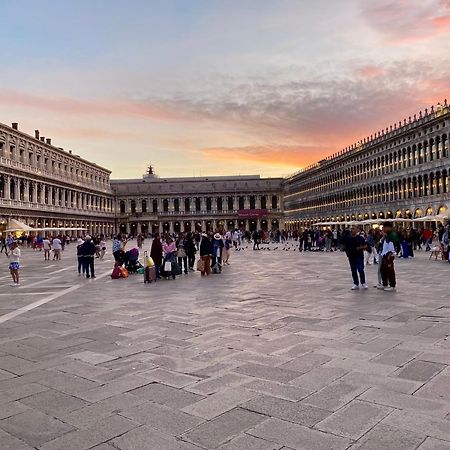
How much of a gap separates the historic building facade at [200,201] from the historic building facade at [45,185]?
20.2m

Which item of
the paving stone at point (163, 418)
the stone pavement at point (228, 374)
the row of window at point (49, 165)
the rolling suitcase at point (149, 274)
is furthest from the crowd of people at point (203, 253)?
Result: the row of window at point (49, 165)

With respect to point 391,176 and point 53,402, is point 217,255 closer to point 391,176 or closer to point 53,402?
point 53,402

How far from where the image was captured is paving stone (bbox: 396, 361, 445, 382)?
501 centimetres

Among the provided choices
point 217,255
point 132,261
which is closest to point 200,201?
point 132,261

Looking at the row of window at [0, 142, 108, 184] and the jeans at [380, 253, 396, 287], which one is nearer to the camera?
the jeans at [380, 253, 396, 287]

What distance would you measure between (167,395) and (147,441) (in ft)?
3.21

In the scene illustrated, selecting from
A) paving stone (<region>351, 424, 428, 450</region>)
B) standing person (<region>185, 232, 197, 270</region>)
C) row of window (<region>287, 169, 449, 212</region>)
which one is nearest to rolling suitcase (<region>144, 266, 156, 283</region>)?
standing person (<region>185, 232, 197, 270</region>)

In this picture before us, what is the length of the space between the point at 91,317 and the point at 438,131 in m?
46.6

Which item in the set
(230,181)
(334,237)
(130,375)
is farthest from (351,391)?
(230,181)

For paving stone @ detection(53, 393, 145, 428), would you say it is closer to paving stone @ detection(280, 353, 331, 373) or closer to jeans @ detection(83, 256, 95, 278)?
paving stone @ detection(280, 353, 331, 373)

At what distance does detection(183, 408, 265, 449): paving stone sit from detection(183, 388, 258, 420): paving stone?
0.10m

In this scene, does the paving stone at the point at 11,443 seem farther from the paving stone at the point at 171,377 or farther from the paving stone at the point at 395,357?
the paving stone at the point at 395,357

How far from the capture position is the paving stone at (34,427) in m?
3.79

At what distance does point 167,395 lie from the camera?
464 cm
